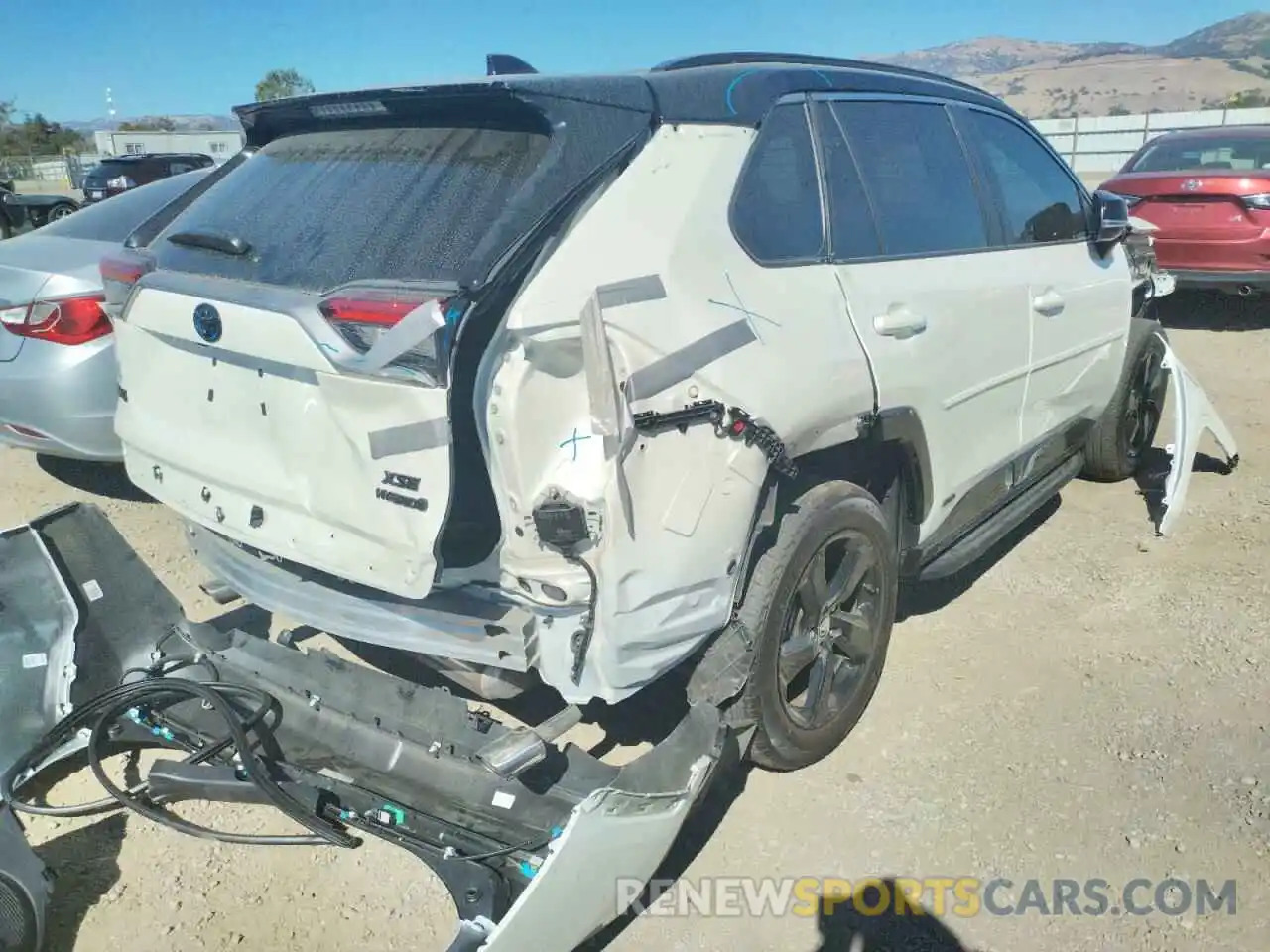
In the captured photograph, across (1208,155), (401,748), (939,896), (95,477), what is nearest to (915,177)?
(939,896)

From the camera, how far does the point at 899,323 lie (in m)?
2.99

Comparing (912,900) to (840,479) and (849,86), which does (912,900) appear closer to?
(840,479)

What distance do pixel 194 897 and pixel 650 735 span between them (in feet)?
4.66

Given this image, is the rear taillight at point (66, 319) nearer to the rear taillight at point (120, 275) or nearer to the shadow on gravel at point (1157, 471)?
the rear taillight at point (120, 275)

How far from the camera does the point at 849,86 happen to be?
314cm

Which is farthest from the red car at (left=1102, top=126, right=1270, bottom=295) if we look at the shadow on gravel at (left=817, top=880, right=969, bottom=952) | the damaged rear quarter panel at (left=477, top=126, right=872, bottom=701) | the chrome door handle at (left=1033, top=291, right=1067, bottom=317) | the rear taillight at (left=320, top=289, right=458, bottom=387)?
the rear taillight at (left=320, top=289, right=458, bottom=387)

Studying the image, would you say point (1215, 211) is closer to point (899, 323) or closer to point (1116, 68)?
point (899, 323)

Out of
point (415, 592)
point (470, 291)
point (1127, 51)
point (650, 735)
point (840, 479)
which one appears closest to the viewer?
point (470, 291)

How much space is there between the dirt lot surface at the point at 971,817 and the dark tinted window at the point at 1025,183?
5.04ft

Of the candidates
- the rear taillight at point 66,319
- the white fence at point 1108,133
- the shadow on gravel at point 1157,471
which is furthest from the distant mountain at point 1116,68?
the rear taillight at point 66,319

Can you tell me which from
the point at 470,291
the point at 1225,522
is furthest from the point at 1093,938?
the point at 1225,522

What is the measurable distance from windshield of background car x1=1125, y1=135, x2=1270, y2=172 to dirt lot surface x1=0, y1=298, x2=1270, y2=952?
649 cm

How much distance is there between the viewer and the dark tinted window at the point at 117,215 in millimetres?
5547

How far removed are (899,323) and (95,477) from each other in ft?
16.0
